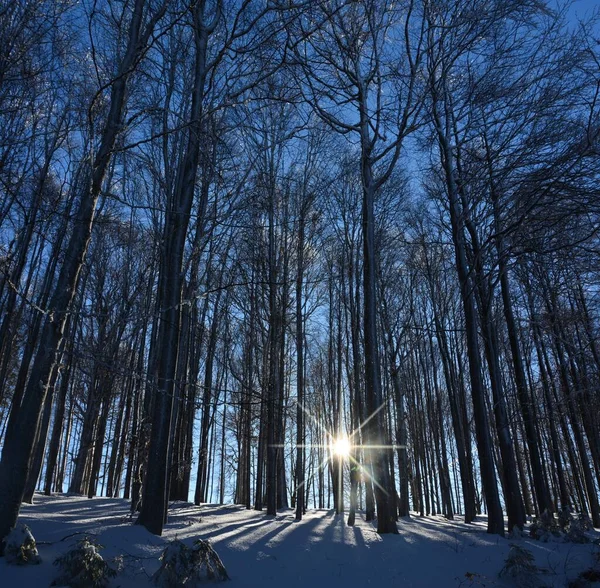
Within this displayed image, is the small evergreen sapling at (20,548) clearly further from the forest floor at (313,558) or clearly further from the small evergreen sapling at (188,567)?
the small evergreen sapling at (188,567)

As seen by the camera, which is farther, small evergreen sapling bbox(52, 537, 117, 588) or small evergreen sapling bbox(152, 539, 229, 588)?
small evergreen sapling bbox(152, 539, 229, 588)

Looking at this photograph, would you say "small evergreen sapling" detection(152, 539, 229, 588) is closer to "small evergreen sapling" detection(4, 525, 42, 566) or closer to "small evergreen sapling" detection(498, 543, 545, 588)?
"small evergreen sapling" detection(4, 525, 42, 566)

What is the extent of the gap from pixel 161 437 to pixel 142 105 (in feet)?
15.0

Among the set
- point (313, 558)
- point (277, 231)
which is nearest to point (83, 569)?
point (313, 558)

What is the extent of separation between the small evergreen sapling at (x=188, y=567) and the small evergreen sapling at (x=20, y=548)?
3.14 ft

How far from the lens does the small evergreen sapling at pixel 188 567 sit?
3.34 meters

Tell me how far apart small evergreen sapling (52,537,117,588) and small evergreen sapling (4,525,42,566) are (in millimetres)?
233

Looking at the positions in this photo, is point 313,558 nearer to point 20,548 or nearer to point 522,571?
point 522,571

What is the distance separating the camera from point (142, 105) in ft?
18.9

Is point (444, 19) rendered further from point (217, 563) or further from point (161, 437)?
point (217, 563)

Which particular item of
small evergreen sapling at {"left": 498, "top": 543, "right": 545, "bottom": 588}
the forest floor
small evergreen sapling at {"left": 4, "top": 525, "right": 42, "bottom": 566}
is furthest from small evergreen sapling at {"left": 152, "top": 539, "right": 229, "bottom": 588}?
small evergreen sapling at {"left": 498, "top": 543, "right": 545, "bottom": 588}

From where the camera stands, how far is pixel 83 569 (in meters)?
3.03

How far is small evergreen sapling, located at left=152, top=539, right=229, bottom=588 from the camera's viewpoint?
3.34 m

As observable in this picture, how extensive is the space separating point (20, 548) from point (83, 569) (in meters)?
0.60
